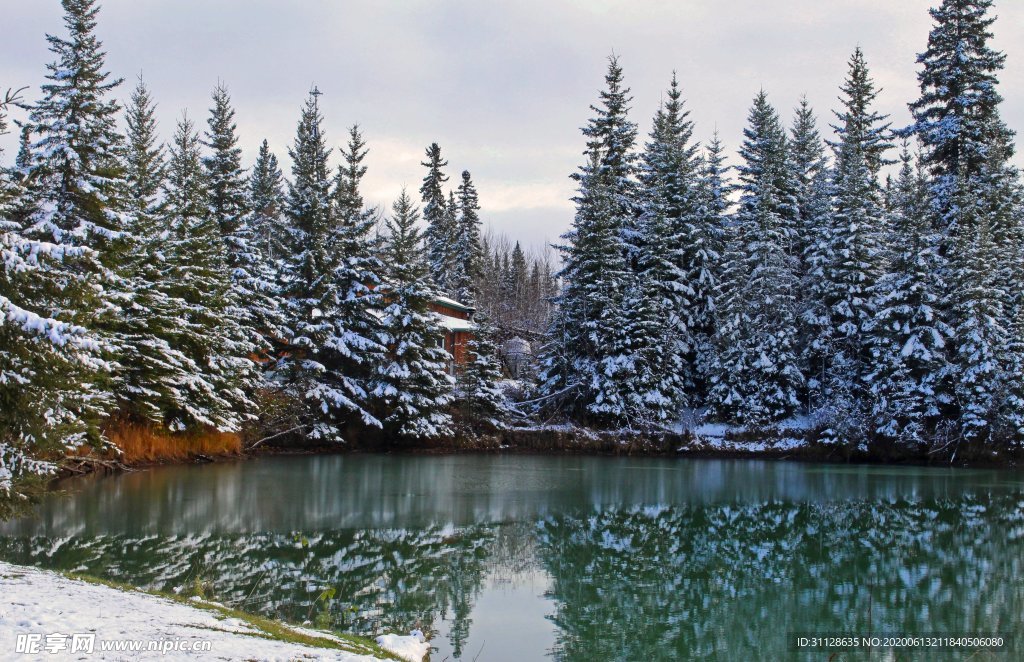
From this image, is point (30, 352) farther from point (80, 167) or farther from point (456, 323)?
point (456, 323)

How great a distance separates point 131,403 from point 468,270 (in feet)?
130

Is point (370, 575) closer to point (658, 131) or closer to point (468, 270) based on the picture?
point (658, 131)

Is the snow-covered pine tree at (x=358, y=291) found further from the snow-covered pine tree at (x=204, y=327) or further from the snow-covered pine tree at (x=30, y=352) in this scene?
the snow-covered pine tree at (x=30, y=352)

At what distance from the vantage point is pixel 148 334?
2398cm

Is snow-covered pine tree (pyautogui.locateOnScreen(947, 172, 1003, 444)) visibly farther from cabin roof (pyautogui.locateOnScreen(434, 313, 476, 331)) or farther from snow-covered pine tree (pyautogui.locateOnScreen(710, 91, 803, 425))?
cabin roof (pyautogui.locateOnScreen(434, 313, 476, 331))

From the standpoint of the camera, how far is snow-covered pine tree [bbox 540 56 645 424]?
123ft

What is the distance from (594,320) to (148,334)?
21267 mm

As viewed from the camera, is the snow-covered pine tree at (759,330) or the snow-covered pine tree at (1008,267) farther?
the snow-covered pine tree at (759,330)

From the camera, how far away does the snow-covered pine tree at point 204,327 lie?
1021 inches

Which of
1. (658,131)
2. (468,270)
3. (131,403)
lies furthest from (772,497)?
(468,270)

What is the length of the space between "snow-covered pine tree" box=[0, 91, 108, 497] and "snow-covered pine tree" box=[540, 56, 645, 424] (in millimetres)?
28071

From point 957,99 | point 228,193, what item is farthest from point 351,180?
point 957,99

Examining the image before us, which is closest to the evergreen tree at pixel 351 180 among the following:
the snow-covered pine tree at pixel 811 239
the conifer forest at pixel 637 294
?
the conifer forest at pixel 637 294

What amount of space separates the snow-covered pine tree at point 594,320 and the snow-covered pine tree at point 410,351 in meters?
6.85
